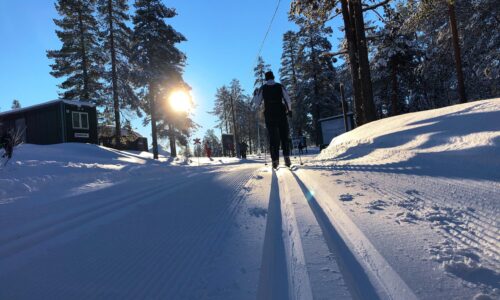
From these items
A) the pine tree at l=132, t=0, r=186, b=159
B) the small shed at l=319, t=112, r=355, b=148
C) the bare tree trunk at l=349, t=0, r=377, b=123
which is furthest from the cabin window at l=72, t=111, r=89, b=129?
the bare tree trunk at l=349, t=0, r=377, b=123

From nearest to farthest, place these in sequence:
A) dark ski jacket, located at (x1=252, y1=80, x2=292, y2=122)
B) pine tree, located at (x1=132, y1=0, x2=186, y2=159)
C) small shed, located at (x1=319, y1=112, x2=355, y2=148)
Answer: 1. dark ski jacket, located at (x1=252, y1=80, x2=292, y2=122)
2. pine tree, located at (x1=132, y1=0, x2=186, y2=159)
3. small shed, located at (x1=319, y1=112, x2=355, y2=148)

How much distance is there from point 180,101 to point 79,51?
Answer: 8.83m

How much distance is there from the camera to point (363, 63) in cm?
980

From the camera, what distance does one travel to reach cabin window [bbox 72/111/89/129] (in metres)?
22.3

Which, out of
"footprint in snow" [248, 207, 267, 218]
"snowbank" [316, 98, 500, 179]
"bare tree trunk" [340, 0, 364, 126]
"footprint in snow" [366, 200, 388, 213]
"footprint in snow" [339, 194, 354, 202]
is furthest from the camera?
"bare tree trunk" [340, 0, 364, 126]

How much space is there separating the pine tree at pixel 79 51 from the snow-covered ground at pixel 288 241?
24.8 metres

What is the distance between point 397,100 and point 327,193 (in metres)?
26.1

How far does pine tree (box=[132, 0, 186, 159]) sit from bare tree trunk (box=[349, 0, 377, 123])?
15095 mm

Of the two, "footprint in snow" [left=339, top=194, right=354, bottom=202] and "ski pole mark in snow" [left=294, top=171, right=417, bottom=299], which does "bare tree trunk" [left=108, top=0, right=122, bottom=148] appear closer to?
"footprint in snow" [left=339, top=194, right=354, bottom=202]

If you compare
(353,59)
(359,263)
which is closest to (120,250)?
(359,263)

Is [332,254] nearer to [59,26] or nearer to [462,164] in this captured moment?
[462,164]

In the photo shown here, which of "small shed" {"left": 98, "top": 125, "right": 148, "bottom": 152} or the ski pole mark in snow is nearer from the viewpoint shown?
the ski pole mark in snow

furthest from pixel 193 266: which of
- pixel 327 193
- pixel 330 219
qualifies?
pixel 327 193

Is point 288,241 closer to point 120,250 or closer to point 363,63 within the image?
point 120,250
